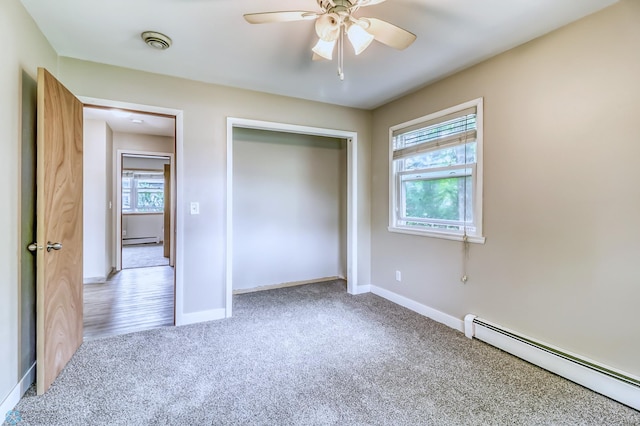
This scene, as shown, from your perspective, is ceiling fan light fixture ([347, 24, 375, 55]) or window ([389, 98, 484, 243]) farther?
window ([389, 98, 484, 243])

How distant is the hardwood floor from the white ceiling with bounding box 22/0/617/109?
247cm

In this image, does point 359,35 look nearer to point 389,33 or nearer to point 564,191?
point 389,33

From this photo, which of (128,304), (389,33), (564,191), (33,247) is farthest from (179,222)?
(564,191)

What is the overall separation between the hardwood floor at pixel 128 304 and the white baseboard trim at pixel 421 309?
2.44m

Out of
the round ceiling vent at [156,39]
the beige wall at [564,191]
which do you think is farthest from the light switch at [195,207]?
the beige wall at [564,191]

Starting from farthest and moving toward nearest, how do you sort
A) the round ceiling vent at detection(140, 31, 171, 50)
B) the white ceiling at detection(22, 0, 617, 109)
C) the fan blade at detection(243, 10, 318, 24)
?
the round ceiling vent at detection(140, 31, 171, 50) < the white ceiling at detection(22, 0, 617, 109) < the fan blade at detection(243, 10, 318, 24)

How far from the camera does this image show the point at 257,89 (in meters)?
3.30

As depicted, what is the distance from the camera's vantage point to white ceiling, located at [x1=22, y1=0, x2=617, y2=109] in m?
1.92

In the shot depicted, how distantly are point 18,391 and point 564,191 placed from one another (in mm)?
3740

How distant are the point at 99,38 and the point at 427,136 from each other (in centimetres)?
300

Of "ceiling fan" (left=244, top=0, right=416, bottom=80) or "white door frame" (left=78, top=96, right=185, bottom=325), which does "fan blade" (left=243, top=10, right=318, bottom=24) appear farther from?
"white door frame" (left=78, top=96, right=185, bottom=325)

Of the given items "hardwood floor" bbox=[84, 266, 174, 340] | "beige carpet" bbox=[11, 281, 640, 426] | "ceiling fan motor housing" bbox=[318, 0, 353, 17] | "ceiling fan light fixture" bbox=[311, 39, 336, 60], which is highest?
"ceiling fan motor housing" bbox=[318, 0, 353, 17]

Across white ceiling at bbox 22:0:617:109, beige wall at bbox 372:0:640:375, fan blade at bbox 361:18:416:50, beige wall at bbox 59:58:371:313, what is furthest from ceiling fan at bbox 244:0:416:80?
beige wall at bbox 59:58:371:313

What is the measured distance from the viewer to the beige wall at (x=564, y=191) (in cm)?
186
